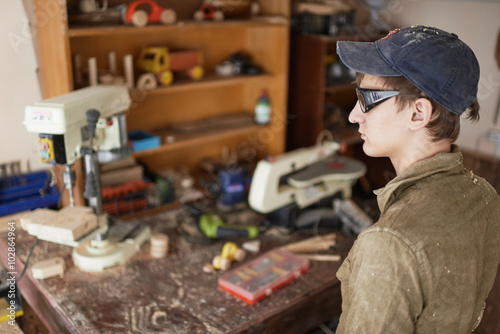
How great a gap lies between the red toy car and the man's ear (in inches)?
58.5

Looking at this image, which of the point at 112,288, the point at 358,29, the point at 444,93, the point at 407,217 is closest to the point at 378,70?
the point at 444,93

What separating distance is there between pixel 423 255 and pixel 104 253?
4.25 ft

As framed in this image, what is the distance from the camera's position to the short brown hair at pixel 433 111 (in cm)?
107

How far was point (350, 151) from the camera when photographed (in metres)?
3.70

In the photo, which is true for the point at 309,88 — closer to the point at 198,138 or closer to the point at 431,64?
the point at 198,138

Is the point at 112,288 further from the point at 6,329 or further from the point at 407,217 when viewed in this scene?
the point at 407,217

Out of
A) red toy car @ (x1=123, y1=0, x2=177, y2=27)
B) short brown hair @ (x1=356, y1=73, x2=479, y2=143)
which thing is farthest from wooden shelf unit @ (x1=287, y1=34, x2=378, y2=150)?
short brown hair @ (x1=356, y1=73, x2=479, y2=143)

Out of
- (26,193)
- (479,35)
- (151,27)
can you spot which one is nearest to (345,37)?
(479,35)

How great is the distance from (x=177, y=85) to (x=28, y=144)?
0.79m

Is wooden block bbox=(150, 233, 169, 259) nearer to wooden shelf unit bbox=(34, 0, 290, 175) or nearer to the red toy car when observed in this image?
wooden shelf unit bbox=(34, 0, 290, 175)

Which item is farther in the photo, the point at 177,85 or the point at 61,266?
the point at 177,85

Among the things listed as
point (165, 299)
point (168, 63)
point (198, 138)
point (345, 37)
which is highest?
point (345, 37)

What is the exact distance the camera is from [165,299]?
1.67 metres

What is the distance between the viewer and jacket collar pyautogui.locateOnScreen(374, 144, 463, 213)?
109 centimetres
